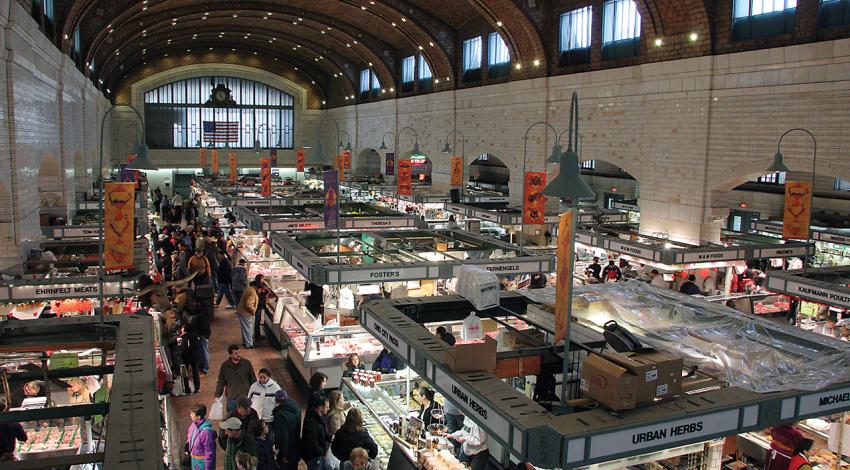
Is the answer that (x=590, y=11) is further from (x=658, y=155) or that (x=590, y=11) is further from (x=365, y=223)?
(x=365, y=223)

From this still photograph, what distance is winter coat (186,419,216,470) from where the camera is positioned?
7.79 meters

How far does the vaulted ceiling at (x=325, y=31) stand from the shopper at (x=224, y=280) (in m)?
7.81

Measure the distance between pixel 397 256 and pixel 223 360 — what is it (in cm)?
418

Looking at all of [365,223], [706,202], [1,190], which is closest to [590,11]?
[706,202]

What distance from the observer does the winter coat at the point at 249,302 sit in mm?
13844

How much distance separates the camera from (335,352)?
1171 centimetres

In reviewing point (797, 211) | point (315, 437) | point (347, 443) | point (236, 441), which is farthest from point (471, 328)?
point (797, 211)

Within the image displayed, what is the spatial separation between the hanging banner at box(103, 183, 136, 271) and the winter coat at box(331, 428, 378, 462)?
401 cm

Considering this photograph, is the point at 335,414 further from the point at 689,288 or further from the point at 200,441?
the point at 689,288

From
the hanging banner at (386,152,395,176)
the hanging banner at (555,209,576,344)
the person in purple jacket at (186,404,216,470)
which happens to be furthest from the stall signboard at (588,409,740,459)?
the hanging banner at (386,152,395,176)

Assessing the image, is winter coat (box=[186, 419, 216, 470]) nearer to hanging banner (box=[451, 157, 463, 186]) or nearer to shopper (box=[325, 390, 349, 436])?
shopper (box=[325, 390, 349, 436])

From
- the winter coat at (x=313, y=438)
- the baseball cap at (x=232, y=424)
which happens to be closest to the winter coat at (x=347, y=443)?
the winter coat at (x=313, y=438)

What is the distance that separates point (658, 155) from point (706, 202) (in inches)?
77.0

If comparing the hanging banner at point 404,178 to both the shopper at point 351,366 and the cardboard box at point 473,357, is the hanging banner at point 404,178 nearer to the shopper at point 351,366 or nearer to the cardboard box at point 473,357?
the shopper at point 351,366
